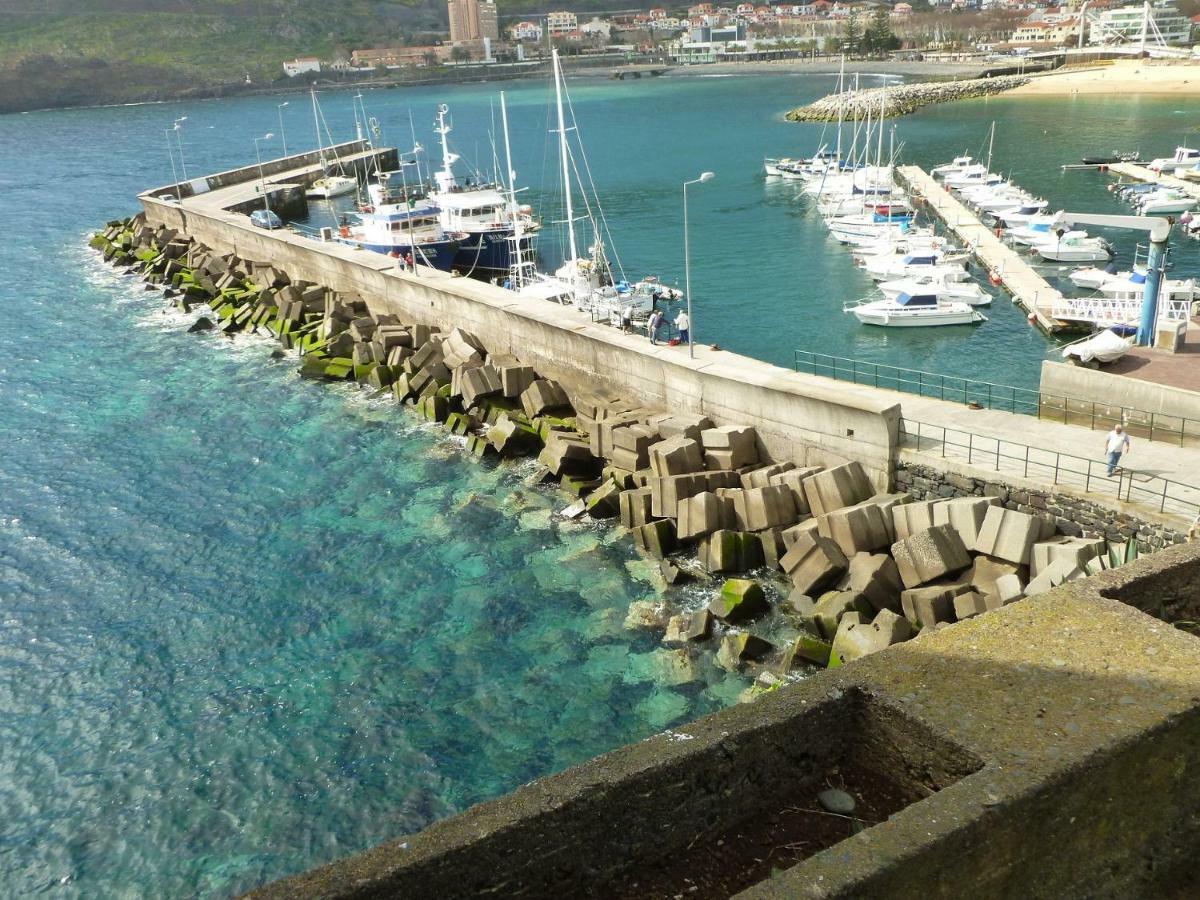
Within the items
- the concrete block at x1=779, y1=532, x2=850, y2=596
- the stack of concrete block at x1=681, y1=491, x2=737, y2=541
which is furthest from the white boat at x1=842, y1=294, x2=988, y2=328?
the concrete block at x1=779, y1=532, x2=850, y2=596

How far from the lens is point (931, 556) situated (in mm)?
19062

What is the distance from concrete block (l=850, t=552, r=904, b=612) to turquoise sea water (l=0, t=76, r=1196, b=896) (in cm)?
332

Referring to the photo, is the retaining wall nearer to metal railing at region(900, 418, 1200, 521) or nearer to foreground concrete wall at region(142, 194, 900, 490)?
metal railing at region(900, 418, 1200, 521)

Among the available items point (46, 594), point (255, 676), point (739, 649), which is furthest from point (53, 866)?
point (739, 649)

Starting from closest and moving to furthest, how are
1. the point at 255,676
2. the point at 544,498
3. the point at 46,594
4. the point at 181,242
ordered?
1. the point at 255,676
2. the point at 46,594
3. the point at 544,498
4. the point at 181,242

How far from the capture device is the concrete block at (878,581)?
19.0m

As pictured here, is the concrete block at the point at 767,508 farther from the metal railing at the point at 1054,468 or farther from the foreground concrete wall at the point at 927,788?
the foreground concrete wall at the point at 927,788

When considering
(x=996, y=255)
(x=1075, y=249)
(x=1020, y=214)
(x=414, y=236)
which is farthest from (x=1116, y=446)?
(x=1020, y=214)

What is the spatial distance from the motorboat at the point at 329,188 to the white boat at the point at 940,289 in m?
49.3

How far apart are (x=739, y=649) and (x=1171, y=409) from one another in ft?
35.9

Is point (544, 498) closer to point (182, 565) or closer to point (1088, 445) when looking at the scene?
point (182, 565)

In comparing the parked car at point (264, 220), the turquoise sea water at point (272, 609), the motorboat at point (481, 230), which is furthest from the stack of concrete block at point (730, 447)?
the parked car at point (264, 220)

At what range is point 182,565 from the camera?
2350 cm

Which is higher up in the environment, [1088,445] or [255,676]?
[1088,445]
